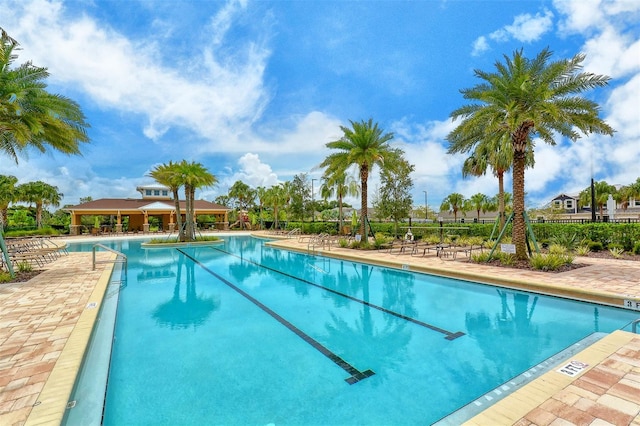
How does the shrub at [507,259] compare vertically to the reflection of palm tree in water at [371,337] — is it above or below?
above

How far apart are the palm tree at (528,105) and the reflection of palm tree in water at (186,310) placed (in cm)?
974

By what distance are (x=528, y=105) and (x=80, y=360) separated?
12.6m

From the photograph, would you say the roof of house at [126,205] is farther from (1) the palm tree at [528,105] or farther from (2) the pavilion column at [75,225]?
(1) the palm tree at [528,105]

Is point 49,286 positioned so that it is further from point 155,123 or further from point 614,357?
point 155,123

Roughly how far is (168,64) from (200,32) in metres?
2.64

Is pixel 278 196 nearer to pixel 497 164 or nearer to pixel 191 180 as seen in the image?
pixel 191 180

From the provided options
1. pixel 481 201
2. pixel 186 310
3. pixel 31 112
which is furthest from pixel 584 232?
pixel 481 201

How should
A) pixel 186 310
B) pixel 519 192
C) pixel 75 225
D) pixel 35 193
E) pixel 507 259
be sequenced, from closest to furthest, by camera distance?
pixel 186 310, pixel 519 192, pixel 507 259, pixel 35 193, pixel 75 225

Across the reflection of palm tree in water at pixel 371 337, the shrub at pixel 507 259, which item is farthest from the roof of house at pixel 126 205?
the shrub at pixel 507 259

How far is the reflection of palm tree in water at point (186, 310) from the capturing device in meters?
6.46

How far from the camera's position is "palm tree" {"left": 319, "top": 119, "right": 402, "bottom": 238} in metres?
16.3

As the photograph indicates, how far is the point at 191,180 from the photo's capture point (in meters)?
20.2

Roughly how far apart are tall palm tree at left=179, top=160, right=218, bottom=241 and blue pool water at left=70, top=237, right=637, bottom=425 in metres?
11.6

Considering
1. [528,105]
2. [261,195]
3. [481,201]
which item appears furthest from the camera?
[481,201]
